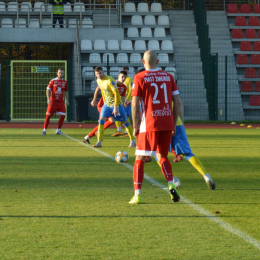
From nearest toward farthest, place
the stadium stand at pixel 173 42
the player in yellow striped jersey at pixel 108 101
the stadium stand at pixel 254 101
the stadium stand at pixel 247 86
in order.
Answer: the player in yellow striped jersey at pixel 108 101, the stadium stand at pixel 173 42, the stadium stand at pixel 254 101, the stadium stand at pixel 247 86

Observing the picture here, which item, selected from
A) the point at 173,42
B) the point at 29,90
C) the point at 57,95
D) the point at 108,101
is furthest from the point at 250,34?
the point at 108,101

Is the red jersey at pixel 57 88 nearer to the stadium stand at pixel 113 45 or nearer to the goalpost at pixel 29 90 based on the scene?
the goalpost at pixel 29 90

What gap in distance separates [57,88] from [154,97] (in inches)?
478

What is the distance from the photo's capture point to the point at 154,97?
20.0ft

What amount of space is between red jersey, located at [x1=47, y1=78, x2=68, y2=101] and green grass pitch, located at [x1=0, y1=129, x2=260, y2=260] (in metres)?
7.63

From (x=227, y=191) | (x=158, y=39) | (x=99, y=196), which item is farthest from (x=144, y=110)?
(x=158, y=39)

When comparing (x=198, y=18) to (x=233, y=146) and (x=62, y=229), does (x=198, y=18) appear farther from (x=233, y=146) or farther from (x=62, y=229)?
(x=62, y=229)

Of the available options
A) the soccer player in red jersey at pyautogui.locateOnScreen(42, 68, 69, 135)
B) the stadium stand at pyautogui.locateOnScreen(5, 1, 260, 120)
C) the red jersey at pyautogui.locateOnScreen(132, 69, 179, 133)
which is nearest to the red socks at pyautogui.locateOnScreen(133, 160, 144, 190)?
the red jersey at pyautogui.locateOnScreen(132, 69, 179, 133)

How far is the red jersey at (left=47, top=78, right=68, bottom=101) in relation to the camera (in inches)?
703

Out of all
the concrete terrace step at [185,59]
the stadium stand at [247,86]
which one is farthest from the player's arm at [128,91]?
Answer: the stadium stand at [247,86]

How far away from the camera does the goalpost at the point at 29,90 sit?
Result: 27078 mm

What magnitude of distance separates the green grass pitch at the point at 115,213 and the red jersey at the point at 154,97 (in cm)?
90

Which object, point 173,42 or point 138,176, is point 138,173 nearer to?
point 138,176

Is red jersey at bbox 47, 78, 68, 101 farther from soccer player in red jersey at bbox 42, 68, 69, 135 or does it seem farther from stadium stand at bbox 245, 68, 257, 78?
stadium stand at bbox 245, 68, 257, 78
